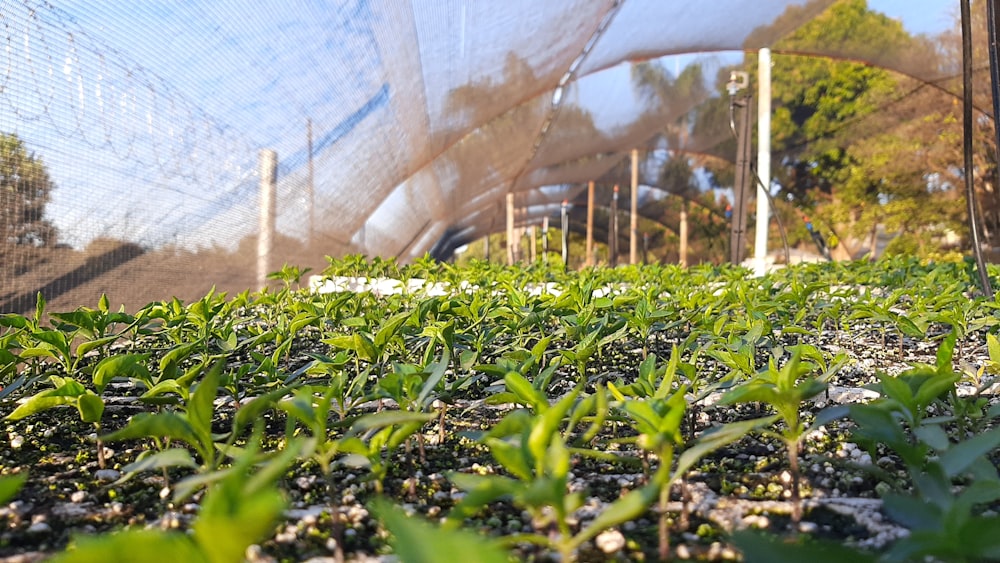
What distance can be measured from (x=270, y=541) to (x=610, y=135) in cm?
1396

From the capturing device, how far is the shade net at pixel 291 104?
2.75 meters

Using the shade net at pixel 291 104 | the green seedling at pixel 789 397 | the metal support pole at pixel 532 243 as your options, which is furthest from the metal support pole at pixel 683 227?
the green seedling at pixel 789 397

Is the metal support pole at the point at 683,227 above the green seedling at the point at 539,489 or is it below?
above

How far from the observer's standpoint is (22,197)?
8.48ft

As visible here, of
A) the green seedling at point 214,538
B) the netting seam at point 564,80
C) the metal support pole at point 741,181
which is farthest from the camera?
the netting seam at point 564,80

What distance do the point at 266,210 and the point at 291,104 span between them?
0.87 metres

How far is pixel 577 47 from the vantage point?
29.1 ft

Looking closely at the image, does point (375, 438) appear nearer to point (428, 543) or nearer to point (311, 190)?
point (428, 543)

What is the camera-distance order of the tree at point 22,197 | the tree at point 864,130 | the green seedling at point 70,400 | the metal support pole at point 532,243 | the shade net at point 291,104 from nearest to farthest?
the green seedling at point 70,400 → the tree at point 22,197 → the shade net at point 291,104 → the tree at point 864,130 → the metal support pole at point 532,243

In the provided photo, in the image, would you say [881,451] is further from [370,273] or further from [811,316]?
[370,273]

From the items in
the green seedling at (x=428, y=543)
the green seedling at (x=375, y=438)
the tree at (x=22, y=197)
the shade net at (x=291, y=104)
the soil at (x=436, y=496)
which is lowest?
the soil at (x=436, y=496)

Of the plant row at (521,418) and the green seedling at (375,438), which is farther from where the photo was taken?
the green seedling at (375,438)

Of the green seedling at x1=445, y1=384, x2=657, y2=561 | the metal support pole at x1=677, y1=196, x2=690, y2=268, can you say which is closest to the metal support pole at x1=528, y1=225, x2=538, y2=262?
the metal support pole at x1=677, y1=196, x2=690, y2=268

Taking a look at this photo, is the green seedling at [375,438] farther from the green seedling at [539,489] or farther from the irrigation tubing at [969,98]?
the irrigation tubing at [969,98]
